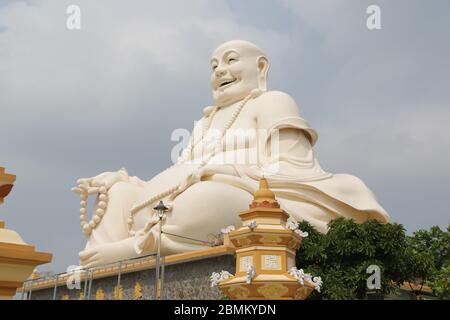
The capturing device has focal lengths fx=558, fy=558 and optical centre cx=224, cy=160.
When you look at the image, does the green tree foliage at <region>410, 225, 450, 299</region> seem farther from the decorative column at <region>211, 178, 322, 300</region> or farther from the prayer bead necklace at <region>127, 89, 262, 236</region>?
the decorative column at <region>211, 178, 322, 300</region>

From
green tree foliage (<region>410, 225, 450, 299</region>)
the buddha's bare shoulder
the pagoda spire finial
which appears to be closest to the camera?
the pagoda spire finial

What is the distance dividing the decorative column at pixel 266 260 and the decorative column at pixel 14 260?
A: 3228 millimetres

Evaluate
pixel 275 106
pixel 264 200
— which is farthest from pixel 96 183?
pixel 264 200

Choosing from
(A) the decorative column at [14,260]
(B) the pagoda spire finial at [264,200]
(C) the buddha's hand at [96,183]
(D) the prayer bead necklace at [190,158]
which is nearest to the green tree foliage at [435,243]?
(D) the prayer bead necklace at [190,158]

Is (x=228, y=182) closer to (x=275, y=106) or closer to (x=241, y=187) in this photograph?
(x=241, y=187)

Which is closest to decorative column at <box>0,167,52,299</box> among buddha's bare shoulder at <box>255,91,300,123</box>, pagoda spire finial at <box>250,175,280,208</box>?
pagoda spire finial at <box>250,175,280,208</box>

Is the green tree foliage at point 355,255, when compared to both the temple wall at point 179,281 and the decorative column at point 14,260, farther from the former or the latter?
the decorative column at point 14,260

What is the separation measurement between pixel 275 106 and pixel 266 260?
5.21 m

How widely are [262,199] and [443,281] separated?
4.04 meters

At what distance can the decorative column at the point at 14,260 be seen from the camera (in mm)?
Answer: 3196

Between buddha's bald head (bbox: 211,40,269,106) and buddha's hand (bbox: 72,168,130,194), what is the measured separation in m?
2.78

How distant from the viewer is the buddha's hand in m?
11.2
